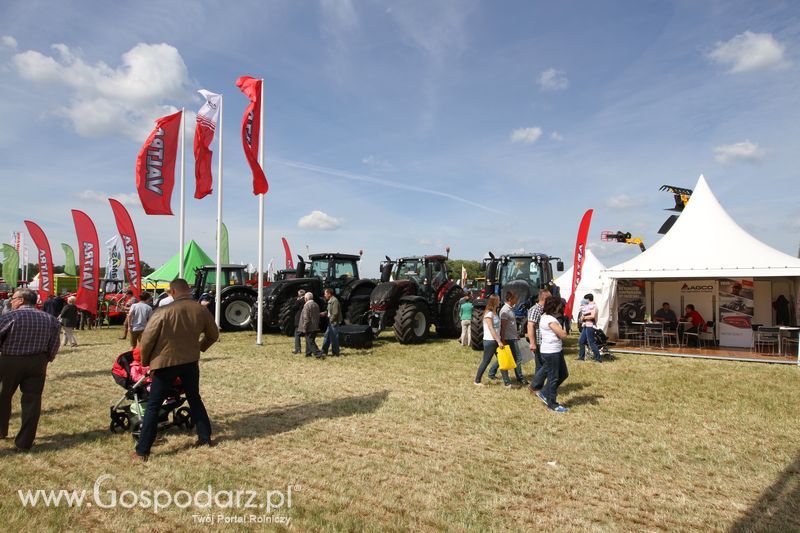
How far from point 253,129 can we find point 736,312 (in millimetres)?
11916

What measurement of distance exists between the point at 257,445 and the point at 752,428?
16.4 ft

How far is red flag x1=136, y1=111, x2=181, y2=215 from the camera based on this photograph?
1097 cm

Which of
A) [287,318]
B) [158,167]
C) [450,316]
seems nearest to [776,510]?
[450,316]

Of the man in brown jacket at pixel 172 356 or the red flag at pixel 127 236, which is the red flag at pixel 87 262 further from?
the man in brown jacket at pixel 172 356

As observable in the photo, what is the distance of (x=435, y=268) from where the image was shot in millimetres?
12047

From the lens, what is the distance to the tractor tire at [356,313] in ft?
39.0

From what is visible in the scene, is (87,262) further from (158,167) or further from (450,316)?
(450,316)

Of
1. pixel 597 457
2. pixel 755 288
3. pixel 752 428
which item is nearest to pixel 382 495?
pixel 597 457

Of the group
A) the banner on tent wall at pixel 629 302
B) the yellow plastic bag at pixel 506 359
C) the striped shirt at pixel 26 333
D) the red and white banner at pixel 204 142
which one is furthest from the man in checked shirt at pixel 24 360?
the banner on tent wall at pixel 629 302

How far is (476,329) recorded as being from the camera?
9.97 meters

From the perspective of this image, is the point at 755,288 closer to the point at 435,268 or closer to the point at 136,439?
the point at 435,268

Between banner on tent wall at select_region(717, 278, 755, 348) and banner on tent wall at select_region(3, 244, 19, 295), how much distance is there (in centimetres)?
3621

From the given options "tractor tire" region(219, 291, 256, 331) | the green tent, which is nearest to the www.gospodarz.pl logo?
"tractor tire" region(219, 291, 256, 331)

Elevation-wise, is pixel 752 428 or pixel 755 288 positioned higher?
pixel 755 288
